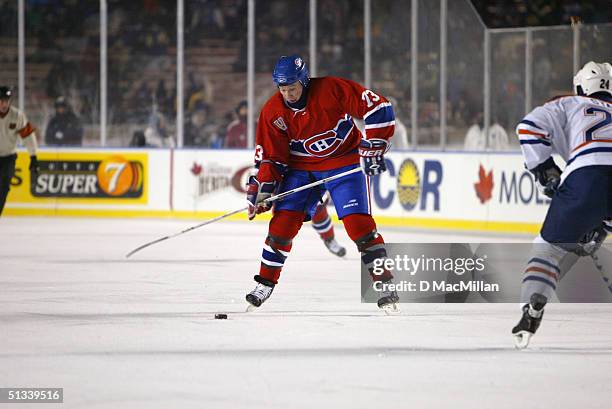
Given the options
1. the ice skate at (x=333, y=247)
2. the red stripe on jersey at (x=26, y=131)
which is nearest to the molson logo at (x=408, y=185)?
the ice skate at (x=333, y=247)

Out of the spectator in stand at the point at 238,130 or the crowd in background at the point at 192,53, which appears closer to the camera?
the crowd in background at the point at 192,53

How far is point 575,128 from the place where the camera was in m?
5.50

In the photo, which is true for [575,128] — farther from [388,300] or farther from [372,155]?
[388,300]

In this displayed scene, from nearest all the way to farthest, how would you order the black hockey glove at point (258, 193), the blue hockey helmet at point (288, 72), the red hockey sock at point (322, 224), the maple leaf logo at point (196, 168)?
1. the blue hockey helmet at point (288, 72)
2. the black hockey glove at point (258, 193)
3. the red hockey sock at point (322, 224)
4. the maple leaf logo at point (196, 168)

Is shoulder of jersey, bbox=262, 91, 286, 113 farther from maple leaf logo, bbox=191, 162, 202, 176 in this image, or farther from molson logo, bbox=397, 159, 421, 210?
maple leaf logo, bbox=191, 162, 202, 176

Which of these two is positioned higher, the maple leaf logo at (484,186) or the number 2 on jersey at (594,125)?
the number 2 on jersey at (594,125)

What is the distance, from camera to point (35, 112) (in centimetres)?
1634

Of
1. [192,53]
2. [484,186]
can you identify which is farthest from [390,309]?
[192,53]

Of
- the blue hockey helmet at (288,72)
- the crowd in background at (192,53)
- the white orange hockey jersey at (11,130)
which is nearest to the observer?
the blue hockey helmet at (288,72)

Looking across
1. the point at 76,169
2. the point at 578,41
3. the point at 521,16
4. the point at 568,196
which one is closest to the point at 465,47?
the point at 521,16

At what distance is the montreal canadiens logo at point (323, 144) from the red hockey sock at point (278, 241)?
345 mm

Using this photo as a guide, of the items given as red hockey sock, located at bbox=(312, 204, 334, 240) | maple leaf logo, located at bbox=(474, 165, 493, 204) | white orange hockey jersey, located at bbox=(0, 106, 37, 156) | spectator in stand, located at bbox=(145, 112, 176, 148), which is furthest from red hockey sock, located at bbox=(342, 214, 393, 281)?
Result: spectator in stand, located at bbox=(145, 112, 176, 148)

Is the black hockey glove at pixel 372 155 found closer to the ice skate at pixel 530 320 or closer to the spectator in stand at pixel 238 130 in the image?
the ice skate at pixel 530 320

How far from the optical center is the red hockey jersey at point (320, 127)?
6.78 m
